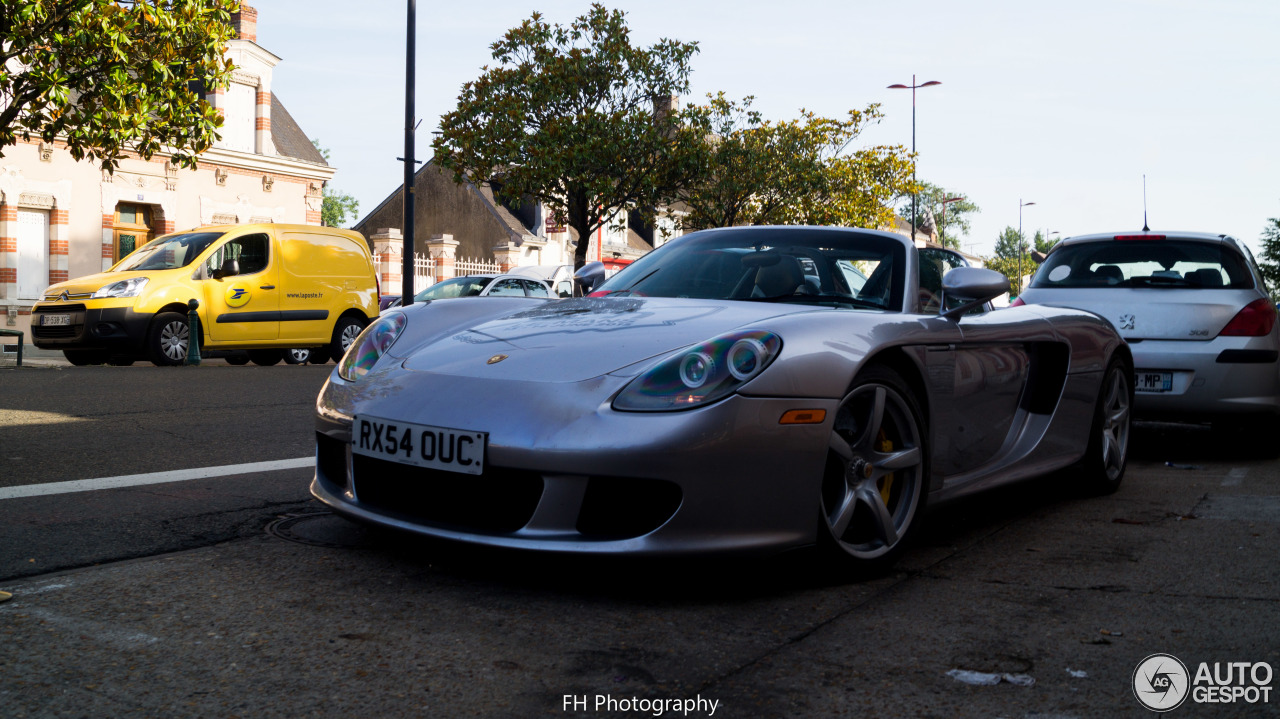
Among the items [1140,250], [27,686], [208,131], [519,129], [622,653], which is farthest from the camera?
[519,129]

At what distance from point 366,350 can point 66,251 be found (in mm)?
26168

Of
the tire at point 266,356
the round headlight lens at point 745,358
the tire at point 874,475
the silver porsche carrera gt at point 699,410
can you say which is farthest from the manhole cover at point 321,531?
the tire at point 266,356

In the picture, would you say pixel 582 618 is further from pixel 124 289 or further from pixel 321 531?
pixel 124 289

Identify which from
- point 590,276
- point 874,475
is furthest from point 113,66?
point 874,475

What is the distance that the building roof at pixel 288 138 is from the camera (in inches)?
1287

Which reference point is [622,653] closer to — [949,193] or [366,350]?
[366,350]

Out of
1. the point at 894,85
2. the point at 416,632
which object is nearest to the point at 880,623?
the point at 416,632

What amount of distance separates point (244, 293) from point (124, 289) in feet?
4.85

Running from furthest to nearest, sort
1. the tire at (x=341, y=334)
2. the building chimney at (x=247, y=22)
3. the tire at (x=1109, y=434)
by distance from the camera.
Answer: the building chimney at (x=247, y=22) → the tire at (x=341, y=334) → the tire at (x=1109, y=434)

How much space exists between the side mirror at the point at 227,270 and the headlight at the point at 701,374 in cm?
1265

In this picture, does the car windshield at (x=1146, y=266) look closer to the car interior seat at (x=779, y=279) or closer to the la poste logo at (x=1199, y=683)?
the car interior seat at (x=779, y=279)

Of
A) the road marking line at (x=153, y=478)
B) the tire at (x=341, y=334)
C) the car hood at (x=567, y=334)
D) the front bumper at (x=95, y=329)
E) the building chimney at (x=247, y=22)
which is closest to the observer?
the car hood at (x=567, y=334)

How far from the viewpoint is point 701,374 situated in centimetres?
315

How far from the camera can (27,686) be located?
2289 mm
